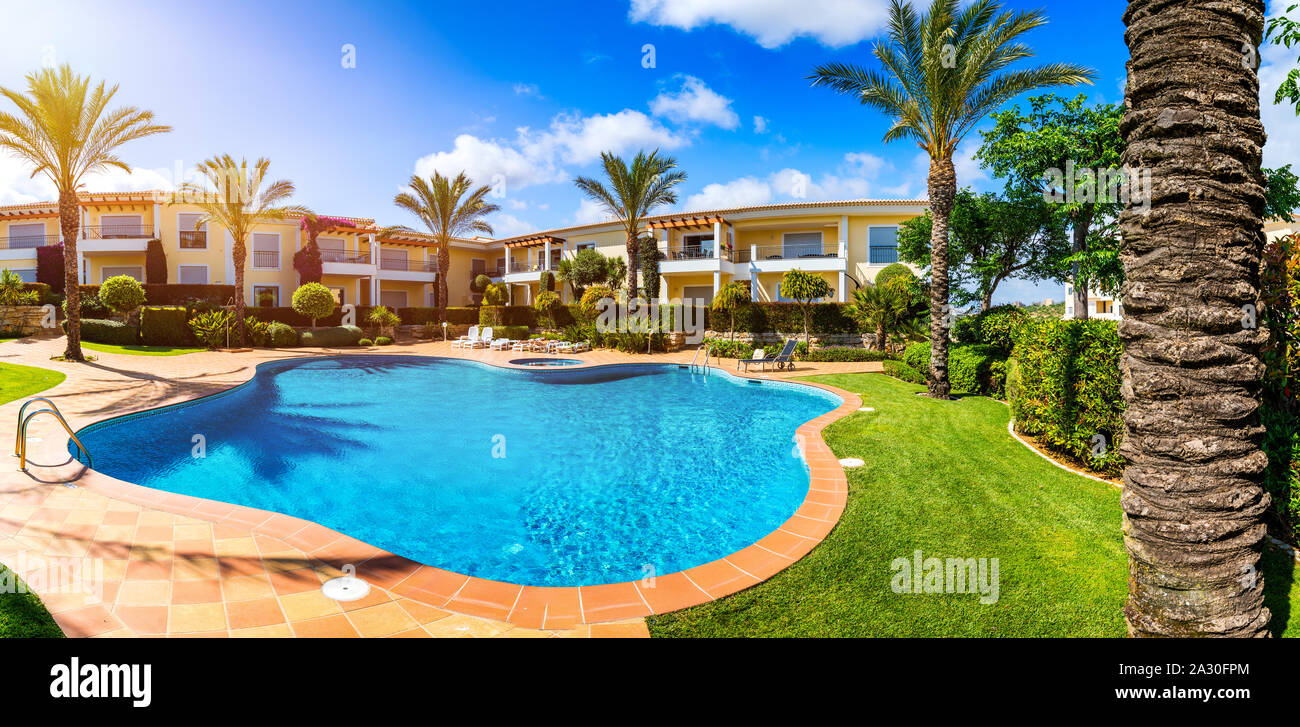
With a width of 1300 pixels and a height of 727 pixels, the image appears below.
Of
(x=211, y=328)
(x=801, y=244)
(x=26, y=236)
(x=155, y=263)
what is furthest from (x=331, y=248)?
(x=801, y=244)

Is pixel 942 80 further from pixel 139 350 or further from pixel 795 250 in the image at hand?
pixel 139 350

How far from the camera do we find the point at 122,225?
1209 inches

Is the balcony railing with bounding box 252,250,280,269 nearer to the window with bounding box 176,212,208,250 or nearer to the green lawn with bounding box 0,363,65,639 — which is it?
the window with bounding box 176,212,208,250

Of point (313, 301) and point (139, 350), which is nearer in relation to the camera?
point (139, 350)

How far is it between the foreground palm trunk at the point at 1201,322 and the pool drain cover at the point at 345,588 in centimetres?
480

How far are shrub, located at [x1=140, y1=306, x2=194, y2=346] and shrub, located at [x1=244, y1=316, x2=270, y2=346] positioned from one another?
84.9 inches

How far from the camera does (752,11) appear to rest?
10.6 metres

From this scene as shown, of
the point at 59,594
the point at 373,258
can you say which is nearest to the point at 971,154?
the point at 59,594

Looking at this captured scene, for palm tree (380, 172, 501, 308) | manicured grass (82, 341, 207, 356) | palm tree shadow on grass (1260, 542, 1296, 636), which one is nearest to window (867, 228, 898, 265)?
palm tree (380, 172, 501, 308)

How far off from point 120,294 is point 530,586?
27175 mm

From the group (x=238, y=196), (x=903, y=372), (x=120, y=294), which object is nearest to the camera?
(x=903, y=372)

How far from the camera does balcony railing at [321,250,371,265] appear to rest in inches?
1314
